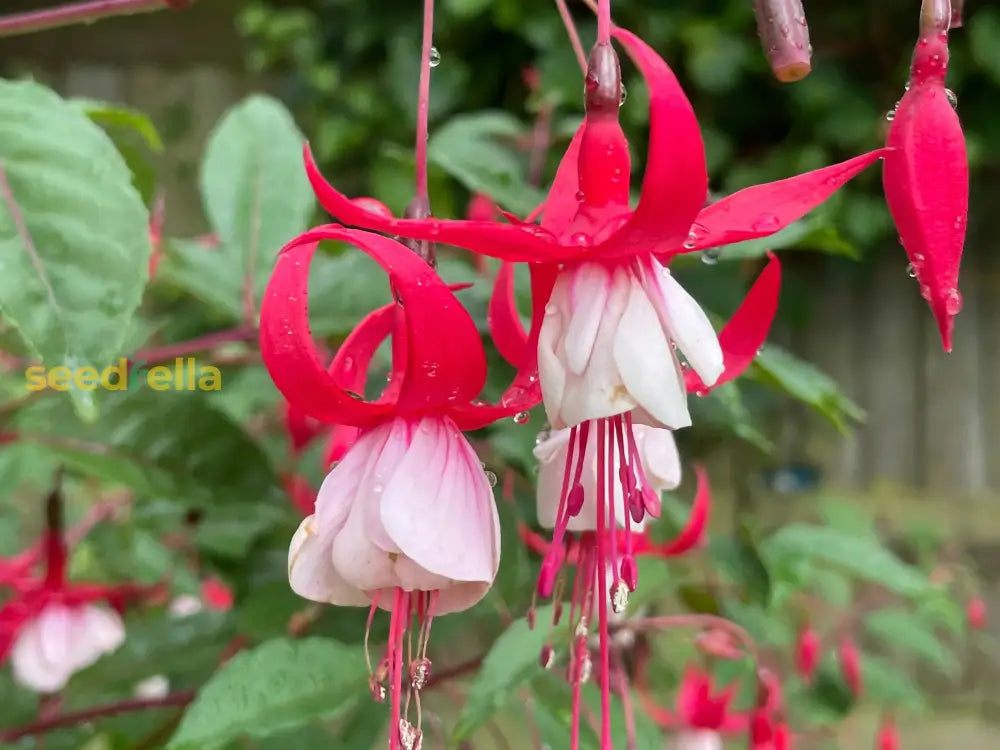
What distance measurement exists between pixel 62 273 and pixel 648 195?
0.65 ft

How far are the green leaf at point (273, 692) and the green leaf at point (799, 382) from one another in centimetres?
28

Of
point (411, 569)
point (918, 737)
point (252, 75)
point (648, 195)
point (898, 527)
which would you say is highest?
point (252, 75)

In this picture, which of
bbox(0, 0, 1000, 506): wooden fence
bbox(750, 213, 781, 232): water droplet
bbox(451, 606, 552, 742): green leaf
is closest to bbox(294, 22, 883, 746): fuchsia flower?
bbox(750, 213, 781, 232): water droplet

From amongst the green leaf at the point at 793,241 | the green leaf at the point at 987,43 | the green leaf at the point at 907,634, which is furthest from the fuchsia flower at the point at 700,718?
the green leaf at the point at 987,43

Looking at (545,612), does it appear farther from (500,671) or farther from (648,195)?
(648,195)

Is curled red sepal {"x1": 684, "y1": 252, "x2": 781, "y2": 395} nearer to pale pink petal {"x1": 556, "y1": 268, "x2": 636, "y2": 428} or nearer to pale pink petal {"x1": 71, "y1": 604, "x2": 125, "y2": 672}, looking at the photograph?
pale pink petal {"x1": 556, "y1": 268, "x2": 636, "y2": 428}

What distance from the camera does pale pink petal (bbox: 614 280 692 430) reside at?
0.94 feet

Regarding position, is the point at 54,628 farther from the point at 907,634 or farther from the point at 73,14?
the point at 907,634

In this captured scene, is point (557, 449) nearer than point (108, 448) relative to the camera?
Yes

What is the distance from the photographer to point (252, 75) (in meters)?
1.94

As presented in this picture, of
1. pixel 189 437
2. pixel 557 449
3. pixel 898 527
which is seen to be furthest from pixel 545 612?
pixel 898 527

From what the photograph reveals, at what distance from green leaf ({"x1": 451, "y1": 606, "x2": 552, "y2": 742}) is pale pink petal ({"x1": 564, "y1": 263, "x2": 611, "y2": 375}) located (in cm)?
21

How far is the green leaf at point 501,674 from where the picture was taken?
45 cm

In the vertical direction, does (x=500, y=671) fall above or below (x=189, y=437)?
below
